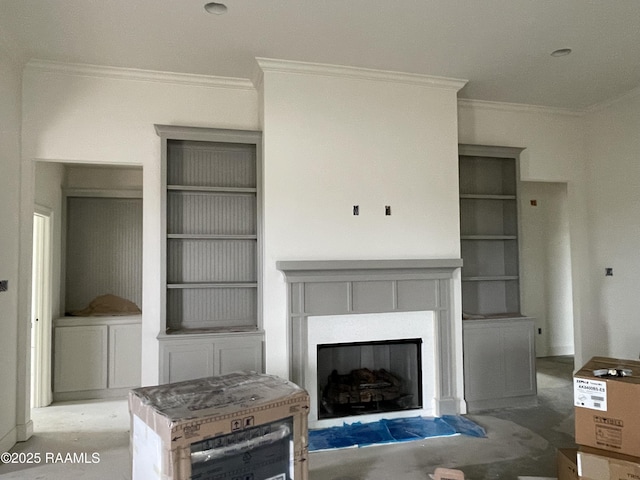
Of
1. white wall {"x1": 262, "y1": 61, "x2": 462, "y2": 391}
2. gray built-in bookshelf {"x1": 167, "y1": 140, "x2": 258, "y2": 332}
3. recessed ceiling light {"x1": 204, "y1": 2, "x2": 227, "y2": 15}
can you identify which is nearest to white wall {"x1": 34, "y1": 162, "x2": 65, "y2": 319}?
gray built-in bookshelf {"x1": 167, "y1": 140, "x2": 258, "y2": 332}

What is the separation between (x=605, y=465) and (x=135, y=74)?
4.09 meters

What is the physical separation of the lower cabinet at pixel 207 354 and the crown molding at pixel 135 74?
7.02ft

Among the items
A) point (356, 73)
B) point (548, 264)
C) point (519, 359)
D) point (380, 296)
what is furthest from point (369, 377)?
point (548, 264)

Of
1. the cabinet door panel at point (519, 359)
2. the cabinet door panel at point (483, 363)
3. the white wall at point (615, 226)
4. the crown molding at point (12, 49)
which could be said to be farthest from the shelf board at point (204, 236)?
the white wall at point (615, 226)

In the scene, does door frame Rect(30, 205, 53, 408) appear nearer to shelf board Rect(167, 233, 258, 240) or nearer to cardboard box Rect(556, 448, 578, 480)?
shelf board Rect(167, 233, 258, 240)

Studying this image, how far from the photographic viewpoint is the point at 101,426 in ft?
12.8

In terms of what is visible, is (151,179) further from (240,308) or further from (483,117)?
(483,117)

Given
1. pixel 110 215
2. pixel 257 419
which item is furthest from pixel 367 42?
pixel 110 215

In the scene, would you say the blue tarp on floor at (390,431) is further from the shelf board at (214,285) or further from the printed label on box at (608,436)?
the printed label on box at (608,436)

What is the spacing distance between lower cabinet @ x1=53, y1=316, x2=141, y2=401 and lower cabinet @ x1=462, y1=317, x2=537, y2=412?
3289mm

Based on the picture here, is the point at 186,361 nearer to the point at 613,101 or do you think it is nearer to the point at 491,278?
the point at 491,278

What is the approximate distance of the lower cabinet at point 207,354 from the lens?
359 centimetres

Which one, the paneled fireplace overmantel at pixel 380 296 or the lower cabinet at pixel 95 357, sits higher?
the paneled fireplace overmantel at pixel 380 296

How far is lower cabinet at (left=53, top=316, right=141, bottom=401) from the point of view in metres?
4.63
